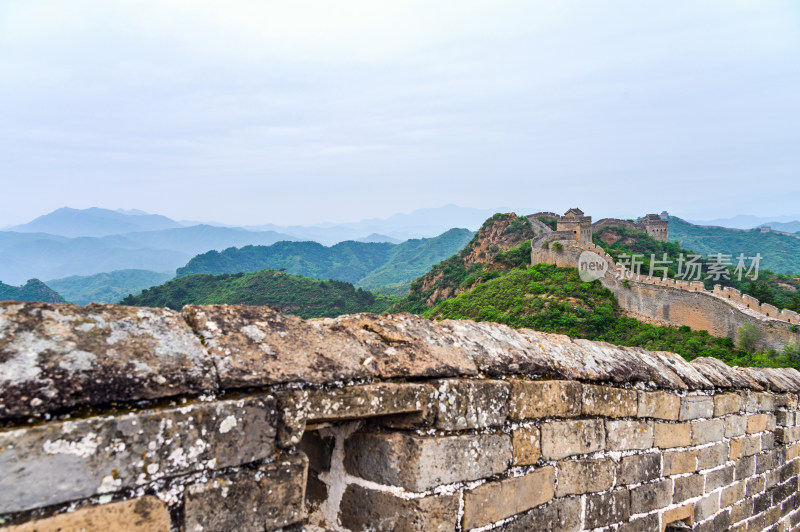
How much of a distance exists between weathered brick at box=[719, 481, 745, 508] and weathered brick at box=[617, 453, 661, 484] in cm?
131

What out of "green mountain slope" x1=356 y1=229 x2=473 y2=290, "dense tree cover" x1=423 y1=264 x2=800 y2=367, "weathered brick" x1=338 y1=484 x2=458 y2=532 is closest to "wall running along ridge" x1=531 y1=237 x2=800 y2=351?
"dense tree cover" x1=423 y1=264 x2=800 y2=367

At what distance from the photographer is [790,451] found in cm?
588

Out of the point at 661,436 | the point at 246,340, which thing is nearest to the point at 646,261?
the point at 661,436

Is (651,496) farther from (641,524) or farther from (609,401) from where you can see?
(609,401)

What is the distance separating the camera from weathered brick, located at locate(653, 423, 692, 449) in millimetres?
3939

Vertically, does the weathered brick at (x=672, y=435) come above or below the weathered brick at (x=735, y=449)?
above

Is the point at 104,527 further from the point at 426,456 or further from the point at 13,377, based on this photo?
the point at 426,456

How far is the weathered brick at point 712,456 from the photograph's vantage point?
14.5 feet

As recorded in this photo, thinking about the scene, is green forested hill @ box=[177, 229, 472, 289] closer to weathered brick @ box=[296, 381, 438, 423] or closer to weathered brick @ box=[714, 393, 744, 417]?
weathered brick @ box=[714, 393, 744, 417]

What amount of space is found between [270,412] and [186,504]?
394mm

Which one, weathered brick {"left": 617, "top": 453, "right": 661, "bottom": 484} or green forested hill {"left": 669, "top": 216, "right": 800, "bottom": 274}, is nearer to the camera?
weathered brick {"left": 617, "top": 453, "right": 661, "bottom": 484}

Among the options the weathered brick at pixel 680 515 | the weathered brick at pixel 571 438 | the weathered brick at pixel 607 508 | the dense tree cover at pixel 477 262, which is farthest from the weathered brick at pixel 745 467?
the dense tree cover at pixel 477 262

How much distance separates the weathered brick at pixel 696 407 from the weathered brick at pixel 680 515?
2.26ft

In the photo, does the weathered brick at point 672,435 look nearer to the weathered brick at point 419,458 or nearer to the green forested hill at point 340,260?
the weathered brick at point 419,458
